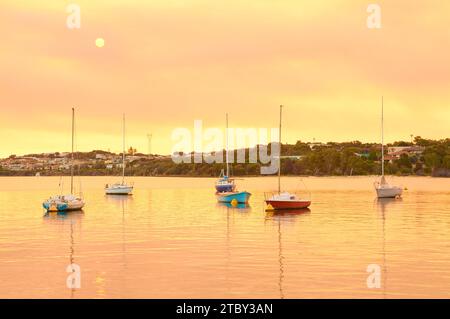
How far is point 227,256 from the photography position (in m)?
36.7

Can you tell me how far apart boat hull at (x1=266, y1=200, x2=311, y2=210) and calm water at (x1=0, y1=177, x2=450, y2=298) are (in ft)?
27.9

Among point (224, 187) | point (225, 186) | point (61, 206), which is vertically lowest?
point (61, 206)

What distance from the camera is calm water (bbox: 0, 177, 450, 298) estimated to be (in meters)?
26.9

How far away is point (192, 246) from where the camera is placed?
4169 cm

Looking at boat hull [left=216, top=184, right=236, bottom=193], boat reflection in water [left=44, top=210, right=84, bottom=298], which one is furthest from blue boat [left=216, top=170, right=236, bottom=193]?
boat reflection in water [left=44, top=210, right=84, bottom=298]

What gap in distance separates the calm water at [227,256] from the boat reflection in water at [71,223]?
0.19 m

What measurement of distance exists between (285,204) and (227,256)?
1521 inches

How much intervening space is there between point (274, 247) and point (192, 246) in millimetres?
5268

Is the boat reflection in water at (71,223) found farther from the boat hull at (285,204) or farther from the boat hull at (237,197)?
the boat hull at (237,197)

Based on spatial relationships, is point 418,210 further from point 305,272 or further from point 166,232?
point 305,272

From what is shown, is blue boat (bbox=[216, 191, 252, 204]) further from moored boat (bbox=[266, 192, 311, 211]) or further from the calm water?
the calm water
